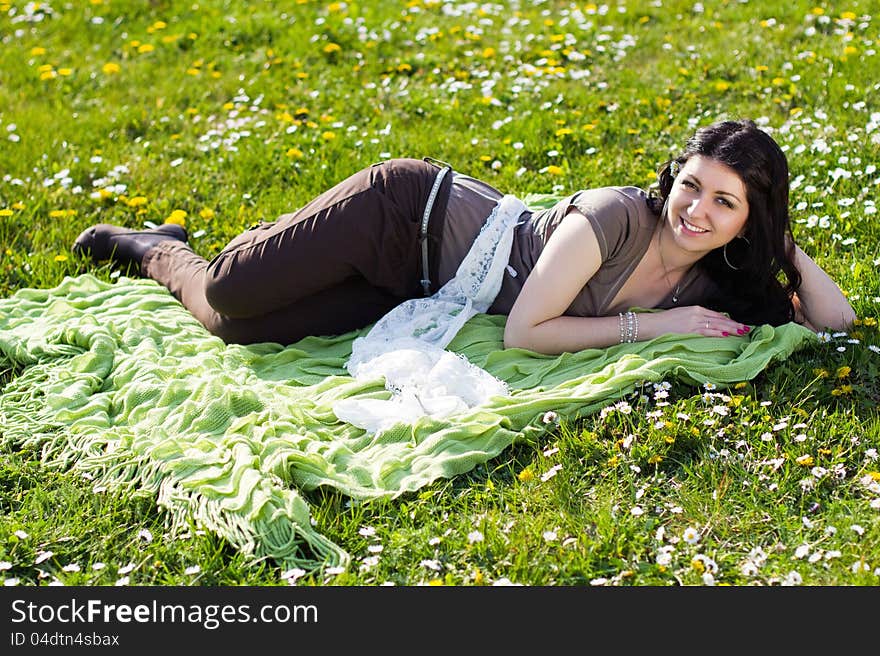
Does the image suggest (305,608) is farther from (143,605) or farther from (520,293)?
(520,293)

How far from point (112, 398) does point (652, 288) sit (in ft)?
6.79

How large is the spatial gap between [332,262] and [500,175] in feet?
5.70

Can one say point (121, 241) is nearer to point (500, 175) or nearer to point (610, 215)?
point (500, 175)

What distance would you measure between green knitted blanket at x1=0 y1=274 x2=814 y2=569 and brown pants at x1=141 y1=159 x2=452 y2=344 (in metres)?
0.10

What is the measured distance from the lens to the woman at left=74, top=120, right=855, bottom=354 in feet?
12.0

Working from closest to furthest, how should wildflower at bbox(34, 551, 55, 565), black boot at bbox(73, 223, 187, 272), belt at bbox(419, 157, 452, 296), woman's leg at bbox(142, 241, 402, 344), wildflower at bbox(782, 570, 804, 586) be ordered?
wildflower at bbox(782, 570, 804, 586) < wildflower at bbox(34, 551, 55, 565) < belt at bbox(419, 157, 452, 296) < woman's leg at bbox(142, 241, 402, 344) < black boot at bbox(73, 223, 187, 272)

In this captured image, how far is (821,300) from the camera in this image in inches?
155

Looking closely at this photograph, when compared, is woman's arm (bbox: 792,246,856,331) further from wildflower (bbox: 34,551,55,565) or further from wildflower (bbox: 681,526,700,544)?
wildflower (bbox: 34,551,55,565)

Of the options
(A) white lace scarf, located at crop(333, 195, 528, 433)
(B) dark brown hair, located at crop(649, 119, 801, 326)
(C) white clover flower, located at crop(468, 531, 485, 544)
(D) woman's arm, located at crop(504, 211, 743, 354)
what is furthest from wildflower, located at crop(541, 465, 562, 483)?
(B) dark brown hair, located at crop(649, 119, 801, 326)


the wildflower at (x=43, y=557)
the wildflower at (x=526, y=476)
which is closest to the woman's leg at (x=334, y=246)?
the wildflower at (x=526, y=476)

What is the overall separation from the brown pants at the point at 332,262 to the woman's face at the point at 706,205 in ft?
2.96

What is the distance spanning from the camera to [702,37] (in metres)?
6.86

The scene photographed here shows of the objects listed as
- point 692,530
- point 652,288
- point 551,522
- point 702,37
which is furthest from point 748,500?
point 702,37

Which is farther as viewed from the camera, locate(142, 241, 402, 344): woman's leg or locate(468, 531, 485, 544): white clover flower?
locate(142, 241, 402, 344): woman's leg
